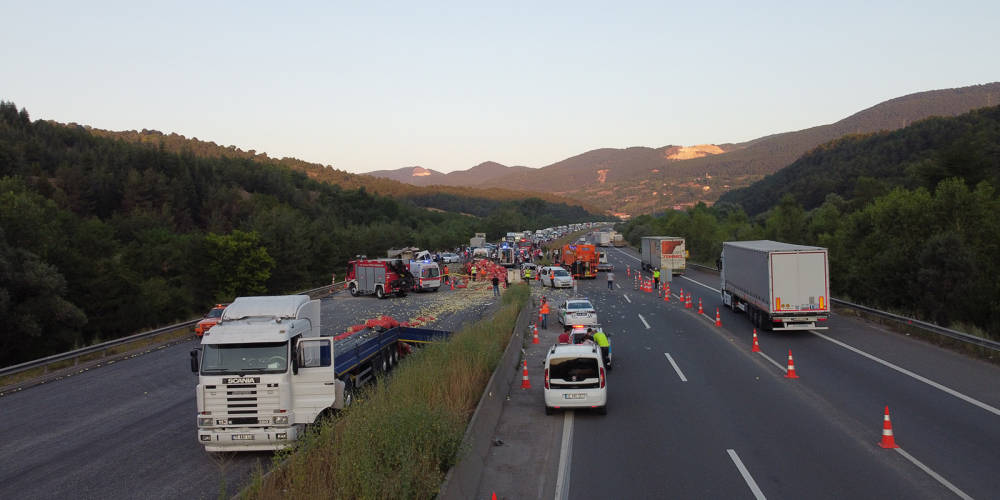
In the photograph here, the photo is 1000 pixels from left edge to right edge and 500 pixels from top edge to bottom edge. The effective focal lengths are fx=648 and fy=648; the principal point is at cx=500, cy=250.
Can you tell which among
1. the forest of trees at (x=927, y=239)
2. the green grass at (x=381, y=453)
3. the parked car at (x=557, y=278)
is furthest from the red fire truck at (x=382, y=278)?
the green grass at (x=381, y=453)

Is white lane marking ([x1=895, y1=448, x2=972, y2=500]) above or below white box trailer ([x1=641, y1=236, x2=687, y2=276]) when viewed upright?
below

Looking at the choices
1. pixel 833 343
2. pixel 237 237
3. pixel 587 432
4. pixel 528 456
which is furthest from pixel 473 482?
pixel 237 237

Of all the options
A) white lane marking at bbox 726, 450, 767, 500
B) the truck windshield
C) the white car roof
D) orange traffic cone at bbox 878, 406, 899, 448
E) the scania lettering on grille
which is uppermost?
the truck windshield

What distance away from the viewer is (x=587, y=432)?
1345cm

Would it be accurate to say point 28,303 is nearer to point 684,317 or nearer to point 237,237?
point 237,237

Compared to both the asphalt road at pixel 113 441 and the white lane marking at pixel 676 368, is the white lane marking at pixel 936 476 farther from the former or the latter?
the asphalt road at pixel 113 441

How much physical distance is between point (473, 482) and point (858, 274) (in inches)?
1459

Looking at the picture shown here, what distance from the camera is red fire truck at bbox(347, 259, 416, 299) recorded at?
46.8 meters

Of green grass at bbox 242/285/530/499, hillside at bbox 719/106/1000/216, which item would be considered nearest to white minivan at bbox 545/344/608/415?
green grass at bbox 242/285/530/499

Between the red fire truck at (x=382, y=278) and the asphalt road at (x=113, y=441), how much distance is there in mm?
23567

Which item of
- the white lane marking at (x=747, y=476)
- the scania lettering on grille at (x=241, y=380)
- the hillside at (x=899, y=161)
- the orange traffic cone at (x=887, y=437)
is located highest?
the hillside at (x=899, y=161)

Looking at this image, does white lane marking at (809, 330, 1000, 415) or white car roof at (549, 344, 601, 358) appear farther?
white car roof at (549, 344, 601, 358)

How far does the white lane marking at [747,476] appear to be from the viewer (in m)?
9.52

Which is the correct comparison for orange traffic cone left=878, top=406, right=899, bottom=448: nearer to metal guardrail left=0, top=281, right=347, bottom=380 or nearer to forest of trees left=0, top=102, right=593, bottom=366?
metal guardrail left=0, top=281, right=347, bottom=380
